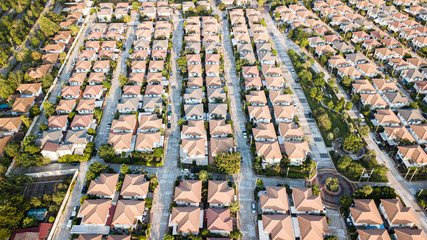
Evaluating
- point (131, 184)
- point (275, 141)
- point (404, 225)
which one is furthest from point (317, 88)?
point (131, 184)

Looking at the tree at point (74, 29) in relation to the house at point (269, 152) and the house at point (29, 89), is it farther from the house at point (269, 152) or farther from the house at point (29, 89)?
the house at point (269, 152)

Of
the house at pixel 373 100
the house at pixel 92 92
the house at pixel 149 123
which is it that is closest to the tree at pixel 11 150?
the house at pixel 92 92

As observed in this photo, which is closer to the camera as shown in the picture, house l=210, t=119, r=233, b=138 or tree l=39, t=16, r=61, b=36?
house l=210, t=119, r=233, b=138

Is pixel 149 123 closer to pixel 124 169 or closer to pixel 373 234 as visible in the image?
pixel 124 169

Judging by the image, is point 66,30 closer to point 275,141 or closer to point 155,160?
point 155,160

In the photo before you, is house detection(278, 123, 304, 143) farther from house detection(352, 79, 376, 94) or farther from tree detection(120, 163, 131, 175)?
tree detection(120, 163, 131, 175)

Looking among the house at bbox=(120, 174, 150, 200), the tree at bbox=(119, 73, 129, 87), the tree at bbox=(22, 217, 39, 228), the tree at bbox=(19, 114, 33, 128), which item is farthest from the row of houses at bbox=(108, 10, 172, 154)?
the tree at bbox=(19, 114, 33, 128)
